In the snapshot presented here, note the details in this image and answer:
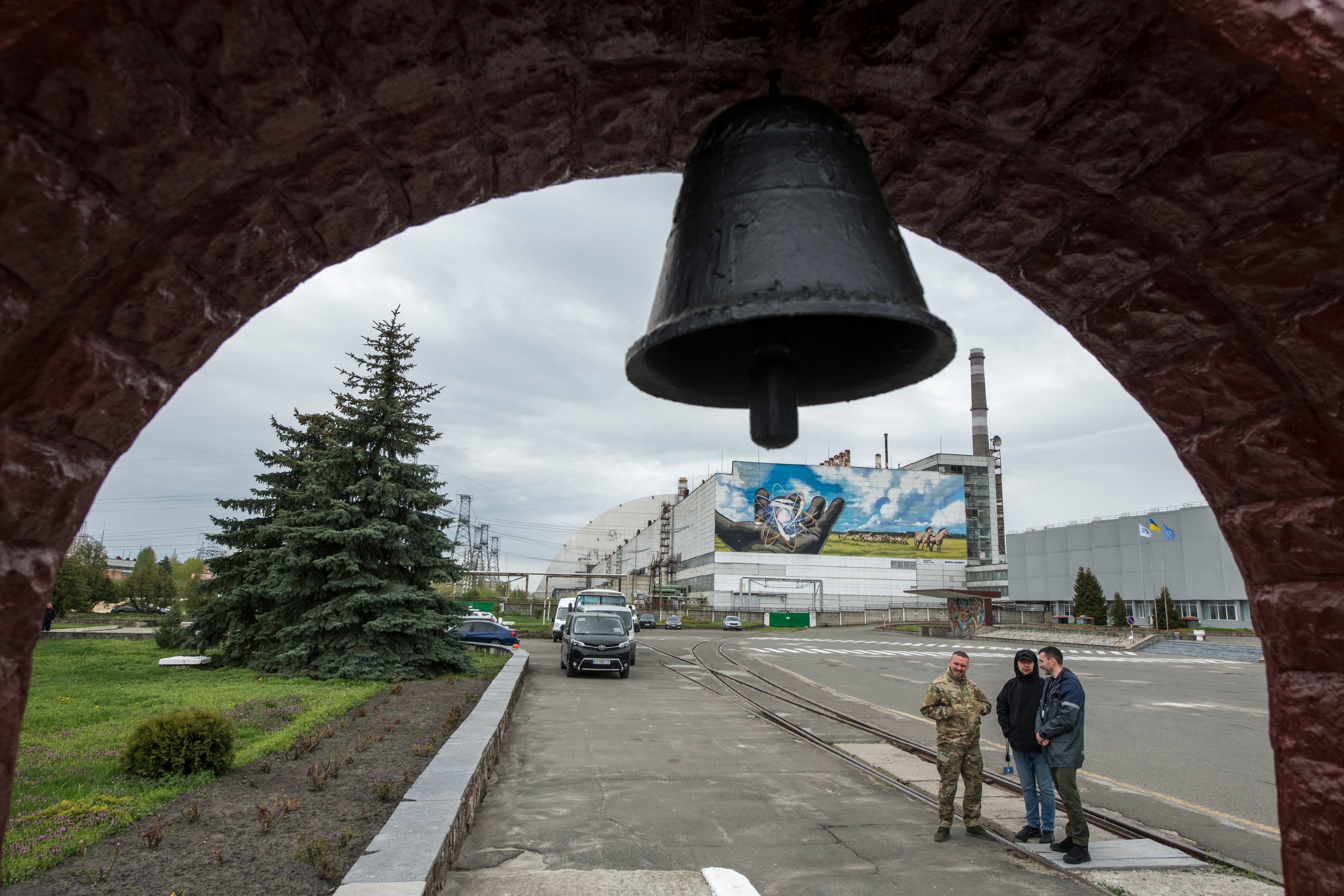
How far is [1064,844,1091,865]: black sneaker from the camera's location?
5871 mm

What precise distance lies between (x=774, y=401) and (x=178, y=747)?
25.1ft

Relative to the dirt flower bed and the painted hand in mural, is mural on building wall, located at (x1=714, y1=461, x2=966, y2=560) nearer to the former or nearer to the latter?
the painted hand in mural

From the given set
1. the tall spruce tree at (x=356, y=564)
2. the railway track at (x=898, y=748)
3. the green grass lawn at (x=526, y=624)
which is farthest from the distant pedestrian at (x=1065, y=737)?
the green grass lawn at (x=526, y=624)

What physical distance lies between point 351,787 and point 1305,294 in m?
7.68

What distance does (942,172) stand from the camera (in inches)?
108

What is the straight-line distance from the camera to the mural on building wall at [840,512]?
251ft

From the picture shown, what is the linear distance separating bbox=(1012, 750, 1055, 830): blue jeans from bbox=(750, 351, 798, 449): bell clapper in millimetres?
5583

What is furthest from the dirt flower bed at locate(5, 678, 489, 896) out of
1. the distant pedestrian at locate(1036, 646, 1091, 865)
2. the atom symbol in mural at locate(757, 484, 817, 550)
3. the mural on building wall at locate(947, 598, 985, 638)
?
the atom symbol in mural at locate(757, 484, 817, 550)

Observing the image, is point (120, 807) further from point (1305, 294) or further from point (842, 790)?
point (1305, 294)

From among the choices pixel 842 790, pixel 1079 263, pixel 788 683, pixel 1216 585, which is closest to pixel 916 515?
pixel 1216 585

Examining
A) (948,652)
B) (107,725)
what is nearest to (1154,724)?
(107,725)

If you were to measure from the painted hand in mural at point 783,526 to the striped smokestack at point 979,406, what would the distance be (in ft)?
65.7

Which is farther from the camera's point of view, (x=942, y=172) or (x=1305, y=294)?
(x=942, y=172)

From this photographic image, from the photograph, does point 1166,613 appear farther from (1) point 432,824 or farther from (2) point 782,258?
(2) point 782,258
